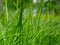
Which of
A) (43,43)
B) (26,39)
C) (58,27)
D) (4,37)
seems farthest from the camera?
(58,27)

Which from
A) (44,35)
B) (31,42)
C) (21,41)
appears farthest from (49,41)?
(21,41)

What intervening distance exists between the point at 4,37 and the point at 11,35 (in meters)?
0.11

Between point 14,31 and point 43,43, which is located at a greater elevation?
point 14,31

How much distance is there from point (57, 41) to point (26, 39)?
46 cm

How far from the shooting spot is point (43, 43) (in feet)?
6.39

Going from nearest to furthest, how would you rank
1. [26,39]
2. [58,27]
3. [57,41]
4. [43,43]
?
[26,39] → [43,43] → [57,41] → [58,27]

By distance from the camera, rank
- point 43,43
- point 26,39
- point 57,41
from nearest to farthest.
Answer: point 26,39, point 43,43, point 57,41

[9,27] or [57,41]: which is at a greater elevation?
[9,27]

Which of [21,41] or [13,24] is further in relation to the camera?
[13,24]

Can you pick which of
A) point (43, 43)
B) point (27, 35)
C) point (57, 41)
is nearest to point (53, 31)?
point (57, 41)

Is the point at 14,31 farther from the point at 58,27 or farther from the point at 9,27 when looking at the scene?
the point at 58,27

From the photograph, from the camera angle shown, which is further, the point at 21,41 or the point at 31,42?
the point at 31,42

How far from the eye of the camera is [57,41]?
2.16 m

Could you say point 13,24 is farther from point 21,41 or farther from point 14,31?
point 21,41
